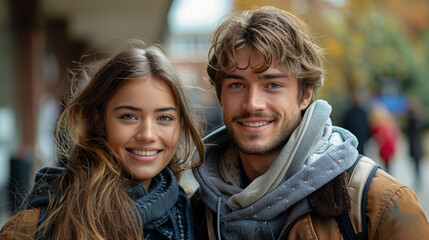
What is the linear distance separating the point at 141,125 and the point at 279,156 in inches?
27.6

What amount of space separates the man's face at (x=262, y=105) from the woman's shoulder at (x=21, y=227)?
106 cm

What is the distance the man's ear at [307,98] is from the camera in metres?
2.47

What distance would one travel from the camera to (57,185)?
2.26 metres

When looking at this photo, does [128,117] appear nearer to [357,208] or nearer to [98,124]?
[98,124]

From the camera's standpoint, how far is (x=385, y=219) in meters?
1.95

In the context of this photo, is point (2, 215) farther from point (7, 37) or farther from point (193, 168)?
point (193, 168)

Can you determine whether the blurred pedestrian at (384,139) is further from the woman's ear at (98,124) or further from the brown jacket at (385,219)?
the woman's ear at (98,124)

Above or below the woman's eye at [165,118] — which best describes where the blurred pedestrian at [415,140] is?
below

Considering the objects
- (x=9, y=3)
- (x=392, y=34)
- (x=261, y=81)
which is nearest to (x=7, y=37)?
(x=9, y=3)

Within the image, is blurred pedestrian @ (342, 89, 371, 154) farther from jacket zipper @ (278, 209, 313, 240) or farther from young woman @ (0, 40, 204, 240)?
jacket zipper @ (278, 209, 313, 240)

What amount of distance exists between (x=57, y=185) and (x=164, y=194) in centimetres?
52

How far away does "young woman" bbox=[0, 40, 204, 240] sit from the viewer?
2.11m

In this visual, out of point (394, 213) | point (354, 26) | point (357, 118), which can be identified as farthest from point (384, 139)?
point (394, 213)

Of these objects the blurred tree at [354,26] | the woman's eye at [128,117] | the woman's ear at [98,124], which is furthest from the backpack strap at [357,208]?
the blurred tree at [354,26]
